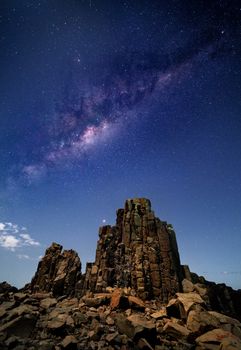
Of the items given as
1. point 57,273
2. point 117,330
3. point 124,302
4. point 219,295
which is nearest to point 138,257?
point 124,302

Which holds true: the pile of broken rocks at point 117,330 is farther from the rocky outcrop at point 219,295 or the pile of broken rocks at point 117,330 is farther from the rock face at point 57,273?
the rock face at point 57,273

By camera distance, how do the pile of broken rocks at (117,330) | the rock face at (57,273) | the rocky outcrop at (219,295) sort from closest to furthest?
the pile of broken rocks at (117,330)
the rocky outcrop at (219,295)
the rock face at (57,273)

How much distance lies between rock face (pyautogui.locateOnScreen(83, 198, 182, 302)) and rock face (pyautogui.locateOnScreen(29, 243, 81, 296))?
1922 millimetres

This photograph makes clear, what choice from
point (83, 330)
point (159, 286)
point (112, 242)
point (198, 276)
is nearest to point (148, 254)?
point (159, 286)

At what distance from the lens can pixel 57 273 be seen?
24141 millimetres

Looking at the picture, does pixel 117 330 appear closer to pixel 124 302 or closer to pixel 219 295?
pixel 124 302

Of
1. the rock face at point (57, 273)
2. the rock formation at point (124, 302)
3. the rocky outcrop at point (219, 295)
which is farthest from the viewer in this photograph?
the rock face at point (57, 273)

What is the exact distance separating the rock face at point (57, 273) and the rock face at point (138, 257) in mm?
1922

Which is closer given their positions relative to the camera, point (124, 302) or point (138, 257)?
point (124, 302)

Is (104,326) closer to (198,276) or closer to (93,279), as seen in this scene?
(93,279)

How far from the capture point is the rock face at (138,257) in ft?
63.5

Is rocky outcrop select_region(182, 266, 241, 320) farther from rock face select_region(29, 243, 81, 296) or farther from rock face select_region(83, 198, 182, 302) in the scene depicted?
rock face select_region(29, 243, 81, 296)

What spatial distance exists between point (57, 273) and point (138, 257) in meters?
11.6

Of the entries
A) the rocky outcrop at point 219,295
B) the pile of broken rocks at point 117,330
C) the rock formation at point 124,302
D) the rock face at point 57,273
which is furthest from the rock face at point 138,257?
the pile of broken rocks at point 117,330
